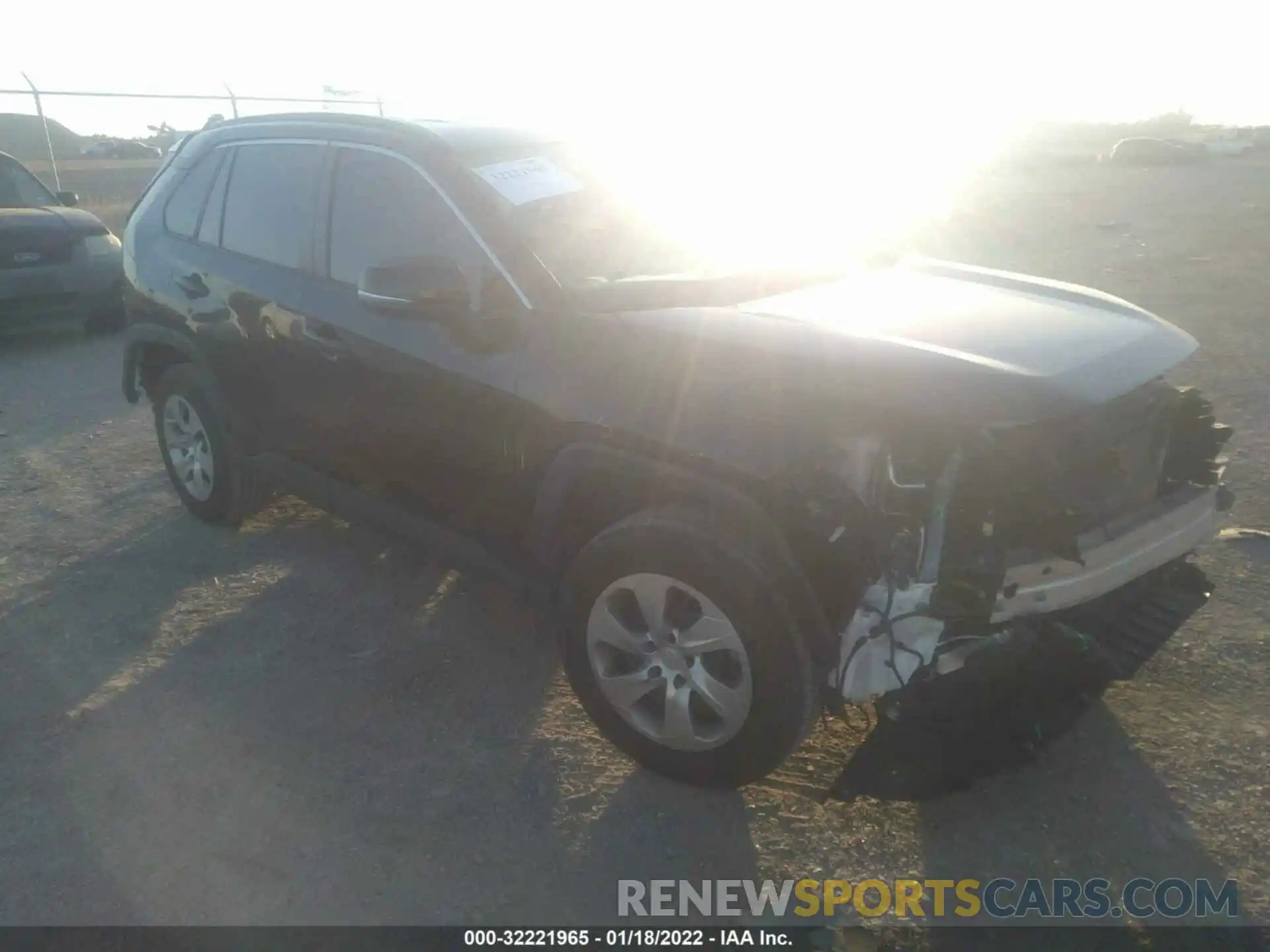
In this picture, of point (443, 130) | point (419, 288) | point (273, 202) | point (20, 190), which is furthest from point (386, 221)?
point (20, 190)

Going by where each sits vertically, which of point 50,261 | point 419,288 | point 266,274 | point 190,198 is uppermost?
point 190,198

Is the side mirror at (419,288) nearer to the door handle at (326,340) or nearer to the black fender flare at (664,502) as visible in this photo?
the door handle at (326,340)

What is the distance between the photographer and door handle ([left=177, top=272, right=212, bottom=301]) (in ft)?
15.8

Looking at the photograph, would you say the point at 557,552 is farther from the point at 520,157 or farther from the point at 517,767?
the point at 520,157

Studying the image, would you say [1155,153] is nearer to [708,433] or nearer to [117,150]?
[708,433]

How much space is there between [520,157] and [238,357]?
1681mm

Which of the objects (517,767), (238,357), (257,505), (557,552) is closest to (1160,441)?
(557,552)

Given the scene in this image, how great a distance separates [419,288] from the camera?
10.9ft

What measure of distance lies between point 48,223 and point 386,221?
7.16m

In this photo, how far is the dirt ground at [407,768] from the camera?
2.90m

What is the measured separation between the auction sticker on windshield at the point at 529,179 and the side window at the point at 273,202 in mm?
942

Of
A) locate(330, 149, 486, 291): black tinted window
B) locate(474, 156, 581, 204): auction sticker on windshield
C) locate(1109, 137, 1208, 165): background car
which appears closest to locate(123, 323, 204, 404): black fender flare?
locate(330, 149, 486, 291): black tinted window

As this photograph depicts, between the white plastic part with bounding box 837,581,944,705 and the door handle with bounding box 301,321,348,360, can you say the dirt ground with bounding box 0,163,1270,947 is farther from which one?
the door handle with bounding box 301,321,348,360

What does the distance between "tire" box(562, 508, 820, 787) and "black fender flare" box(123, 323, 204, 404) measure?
2.72 meters
